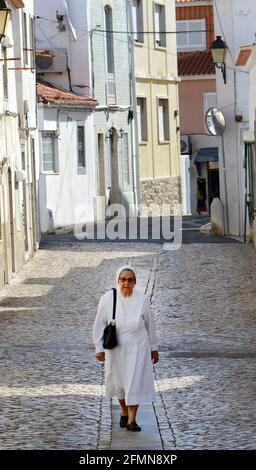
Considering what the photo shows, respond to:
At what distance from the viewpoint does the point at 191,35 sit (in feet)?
193

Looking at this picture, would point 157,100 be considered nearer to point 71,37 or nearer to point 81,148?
point 71,37

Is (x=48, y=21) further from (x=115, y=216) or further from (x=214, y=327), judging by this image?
(x=214, y=327)

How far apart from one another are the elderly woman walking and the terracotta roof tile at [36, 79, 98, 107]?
24.6 meters

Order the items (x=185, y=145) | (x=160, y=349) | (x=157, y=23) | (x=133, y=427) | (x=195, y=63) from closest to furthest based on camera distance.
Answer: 1. (x=133, y=427)
2. (x=160, y=349)
3. (x=157, y=23)
4. (x=185, y=145)
5. (x=195, y=63)

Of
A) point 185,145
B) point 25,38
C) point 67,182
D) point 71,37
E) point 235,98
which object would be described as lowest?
point 67,182

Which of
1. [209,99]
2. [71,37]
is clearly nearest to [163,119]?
[209,99]

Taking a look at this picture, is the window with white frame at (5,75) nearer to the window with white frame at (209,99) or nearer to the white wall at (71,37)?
the white wall at (71,37)

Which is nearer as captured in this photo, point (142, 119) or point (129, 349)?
point (129, 349)

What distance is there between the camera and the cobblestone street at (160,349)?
11914 mm

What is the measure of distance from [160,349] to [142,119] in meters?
31.4

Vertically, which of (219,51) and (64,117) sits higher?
(219,51)

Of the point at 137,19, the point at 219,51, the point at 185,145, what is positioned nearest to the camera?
the point at 219,51

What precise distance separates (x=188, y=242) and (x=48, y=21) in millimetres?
10804

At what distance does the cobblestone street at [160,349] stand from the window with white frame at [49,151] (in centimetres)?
703
